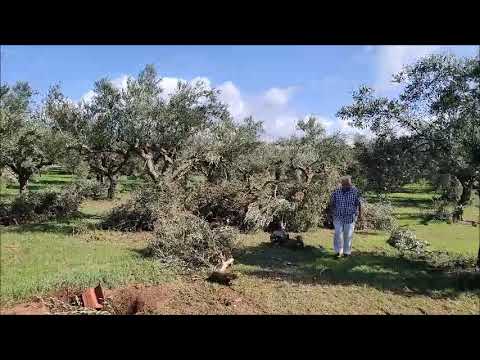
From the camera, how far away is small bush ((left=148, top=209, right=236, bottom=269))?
8.70 m

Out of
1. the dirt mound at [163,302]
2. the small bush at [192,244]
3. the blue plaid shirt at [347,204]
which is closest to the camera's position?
the dirt mound at [163,302]

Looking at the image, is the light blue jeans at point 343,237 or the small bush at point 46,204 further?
the small bush at point 46,204

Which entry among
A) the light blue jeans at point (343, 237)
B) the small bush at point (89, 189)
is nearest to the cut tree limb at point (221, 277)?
the light blue jeans at point (343, 237)

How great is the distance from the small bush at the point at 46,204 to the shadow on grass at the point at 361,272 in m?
7.32

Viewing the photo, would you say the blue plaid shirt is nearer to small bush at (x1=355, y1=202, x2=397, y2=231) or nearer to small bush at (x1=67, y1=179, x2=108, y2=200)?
small bush at (x1=355, y1=202, x2=397, y2=231)

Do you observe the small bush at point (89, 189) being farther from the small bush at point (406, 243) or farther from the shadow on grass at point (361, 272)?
the small bush at point (406, 243)

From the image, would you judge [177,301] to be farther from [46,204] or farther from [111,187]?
[111,187]

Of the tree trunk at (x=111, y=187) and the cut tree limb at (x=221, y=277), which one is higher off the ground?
the tree trunk at (x=111, y=187)

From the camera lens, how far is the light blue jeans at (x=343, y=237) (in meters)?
9.43

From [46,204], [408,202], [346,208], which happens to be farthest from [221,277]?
[408,202]
